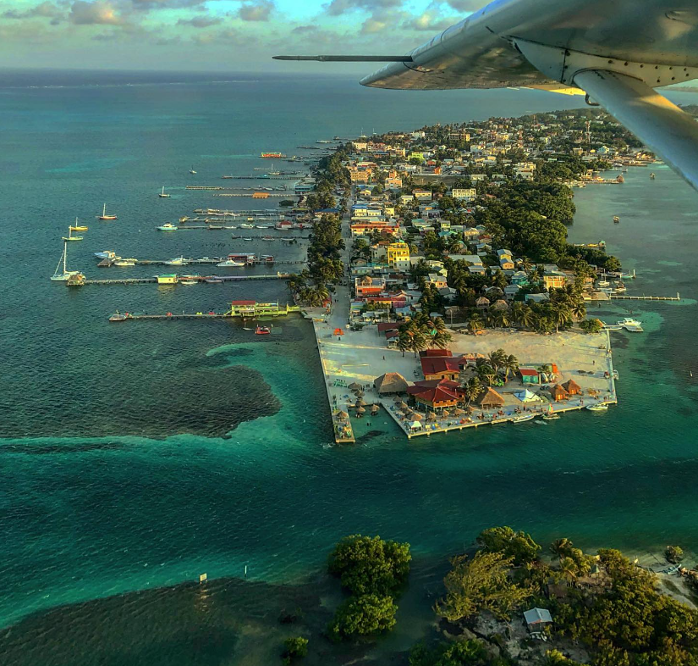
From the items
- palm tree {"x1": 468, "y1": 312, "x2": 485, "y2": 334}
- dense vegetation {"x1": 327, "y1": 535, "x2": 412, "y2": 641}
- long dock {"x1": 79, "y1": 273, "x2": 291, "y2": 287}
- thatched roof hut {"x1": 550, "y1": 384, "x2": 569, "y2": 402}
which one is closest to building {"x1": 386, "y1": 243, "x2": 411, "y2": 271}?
long dock {"x1": 79, "y1": 273, "x2": 291, "y2": 287}

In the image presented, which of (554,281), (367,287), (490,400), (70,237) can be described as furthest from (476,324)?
(70,237)

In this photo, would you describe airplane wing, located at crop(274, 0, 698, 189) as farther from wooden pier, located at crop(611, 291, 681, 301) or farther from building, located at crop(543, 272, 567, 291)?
wooden pier, located at crop(611, 291, 681, 301)

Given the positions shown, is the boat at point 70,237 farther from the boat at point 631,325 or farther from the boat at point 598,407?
the boat at point 598,407

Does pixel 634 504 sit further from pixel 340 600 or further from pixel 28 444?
pixel 28 444

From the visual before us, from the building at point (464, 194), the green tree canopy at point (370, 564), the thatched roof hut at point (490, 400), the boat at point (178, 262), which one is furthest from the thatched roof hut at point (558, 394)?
the building at point (464, 194)

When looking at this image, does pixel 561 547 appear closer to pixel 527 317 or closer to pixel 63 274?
pixel 527 317

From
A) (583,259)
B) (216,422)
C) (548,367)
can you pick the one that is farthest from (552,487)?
(583,259)
